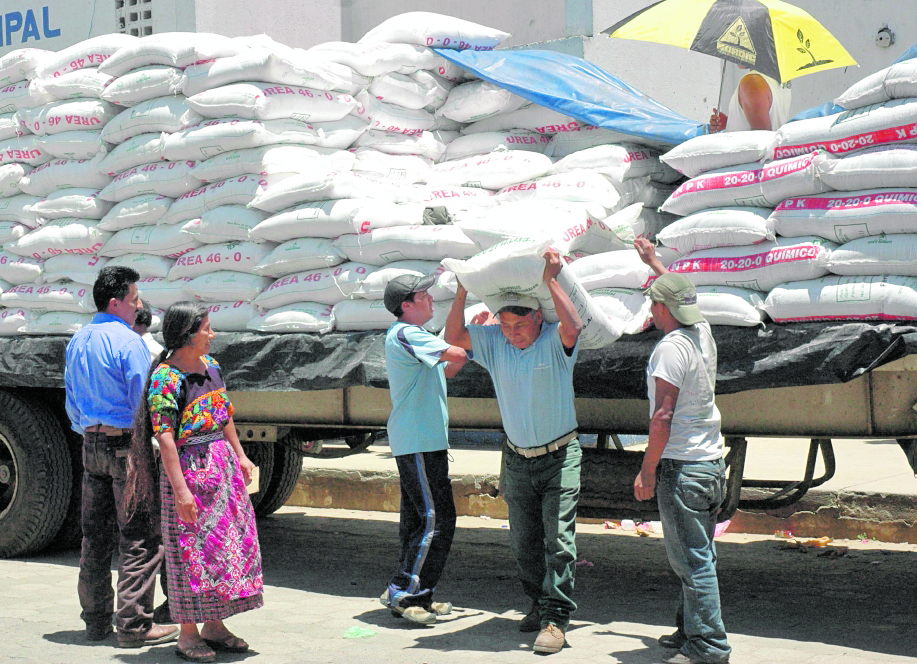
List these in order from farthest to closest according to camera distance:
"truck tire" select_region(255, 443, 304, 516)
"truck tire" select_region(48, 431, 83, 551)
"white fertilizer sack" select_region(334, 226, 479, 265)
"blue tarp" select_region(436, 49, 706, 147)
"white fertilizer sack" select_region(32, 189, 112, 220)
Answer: "truck tire" select_region(255, 443, 304, 516)
"truck tire" select_region(48, 431, 83, 551)
"white fertilizer sack" select_region(32, 189, 112, 220)
"blue tarp" select_region(436, 49, 706, 147)
"white fertilizer sack" select_region(334, 226, 479, 265)

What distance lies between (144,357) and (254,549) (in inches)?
43.3

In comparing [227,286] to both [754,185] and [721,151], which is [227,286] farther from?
[754,185]

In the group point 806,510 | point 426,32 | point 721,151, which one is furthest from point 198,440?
point 806,510

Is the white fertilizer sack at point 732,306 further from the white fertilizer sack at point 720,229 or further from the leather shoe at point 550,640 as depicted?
the leather shoe at point 550,640

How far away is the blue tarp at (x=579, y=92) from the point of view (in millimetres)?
5980

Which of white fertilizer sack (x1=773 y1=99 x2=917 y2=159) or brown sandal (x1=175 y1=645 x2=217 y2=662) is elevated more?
white fertilizer sack (x1=773 y1=99 x2=917 y2=159)

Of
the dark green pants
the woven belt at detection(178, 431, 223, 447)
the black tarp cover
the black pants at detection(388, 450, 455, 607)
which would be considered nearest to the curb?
the black pants at detection(388, 450, 455, 607)

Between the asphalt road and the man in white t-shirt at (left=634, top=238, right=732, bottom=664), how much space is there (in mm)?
253

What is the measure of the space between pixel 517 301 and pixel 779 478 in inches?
150

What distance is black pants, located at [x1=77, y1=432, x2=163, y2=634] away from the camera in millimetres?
5094

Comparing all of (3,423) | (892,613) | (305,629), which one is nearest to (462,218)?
(305,629)

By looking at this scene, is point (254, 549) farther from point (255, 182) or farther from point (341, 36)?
point (341, 36)

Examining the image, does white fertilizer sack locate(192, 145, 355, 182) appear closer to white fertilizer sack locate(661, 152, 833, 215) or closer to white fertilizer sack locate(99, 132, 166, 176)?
white fertilizer sack locate(99, 132, 166, 176)

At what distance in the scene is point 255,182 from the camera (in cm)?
600
